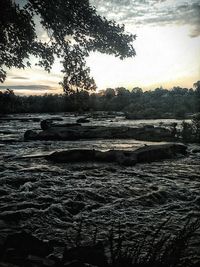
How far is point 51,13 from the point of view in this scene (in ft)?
39.7

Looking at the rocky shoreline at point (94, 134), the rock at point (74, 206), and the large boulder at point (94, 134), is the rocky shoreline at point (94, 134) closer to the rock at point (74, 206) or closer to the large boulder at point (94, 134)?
the large boulder at point (94, 134)

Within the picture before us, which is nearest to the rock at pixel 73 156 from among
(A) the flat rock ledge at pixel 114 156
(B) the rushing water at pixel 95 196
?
(A) the flat rock ledge at pixel 114 156

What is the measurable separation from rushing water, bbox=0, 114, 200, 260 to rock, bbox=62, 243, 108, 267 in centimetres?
182

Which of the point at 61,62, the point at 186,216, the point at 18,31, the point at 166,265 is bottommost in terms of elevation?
the point at 186,216

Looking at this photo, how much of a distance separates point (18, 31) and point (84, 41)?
109 inches

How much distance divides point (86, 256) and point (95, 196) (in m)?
5.10

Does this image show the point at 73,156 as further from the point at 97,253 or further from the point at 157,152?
the point at 97,253

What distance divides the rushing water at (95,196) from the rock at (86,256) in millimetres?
1822

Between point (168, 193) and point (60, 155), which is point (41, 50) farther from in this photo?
point (168, 193)

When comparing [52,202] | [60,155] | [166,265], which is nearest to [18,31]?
[60,155]

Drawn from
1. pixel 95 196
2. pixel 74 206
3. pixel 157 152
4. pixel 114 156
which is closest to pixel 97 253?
pixel 74 206

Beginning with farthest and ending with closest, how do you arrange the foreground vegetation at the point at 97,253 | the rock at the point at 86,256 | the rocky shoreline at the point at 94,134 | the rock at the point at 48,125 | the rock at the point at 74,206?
the rock at the point at 48,125
the rocky shoreline at the point at 94,134
the rock at the point at 74,206
the rock at the point at 86,256
the foreground vegetation at the point at 97,253

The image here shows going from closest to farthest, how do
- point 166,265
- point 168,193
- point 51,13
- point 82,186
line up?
point 166,265 → point 168,193 → point 82,186 → point 51,13

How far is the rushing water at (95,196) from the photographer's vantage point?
7.61 metres
